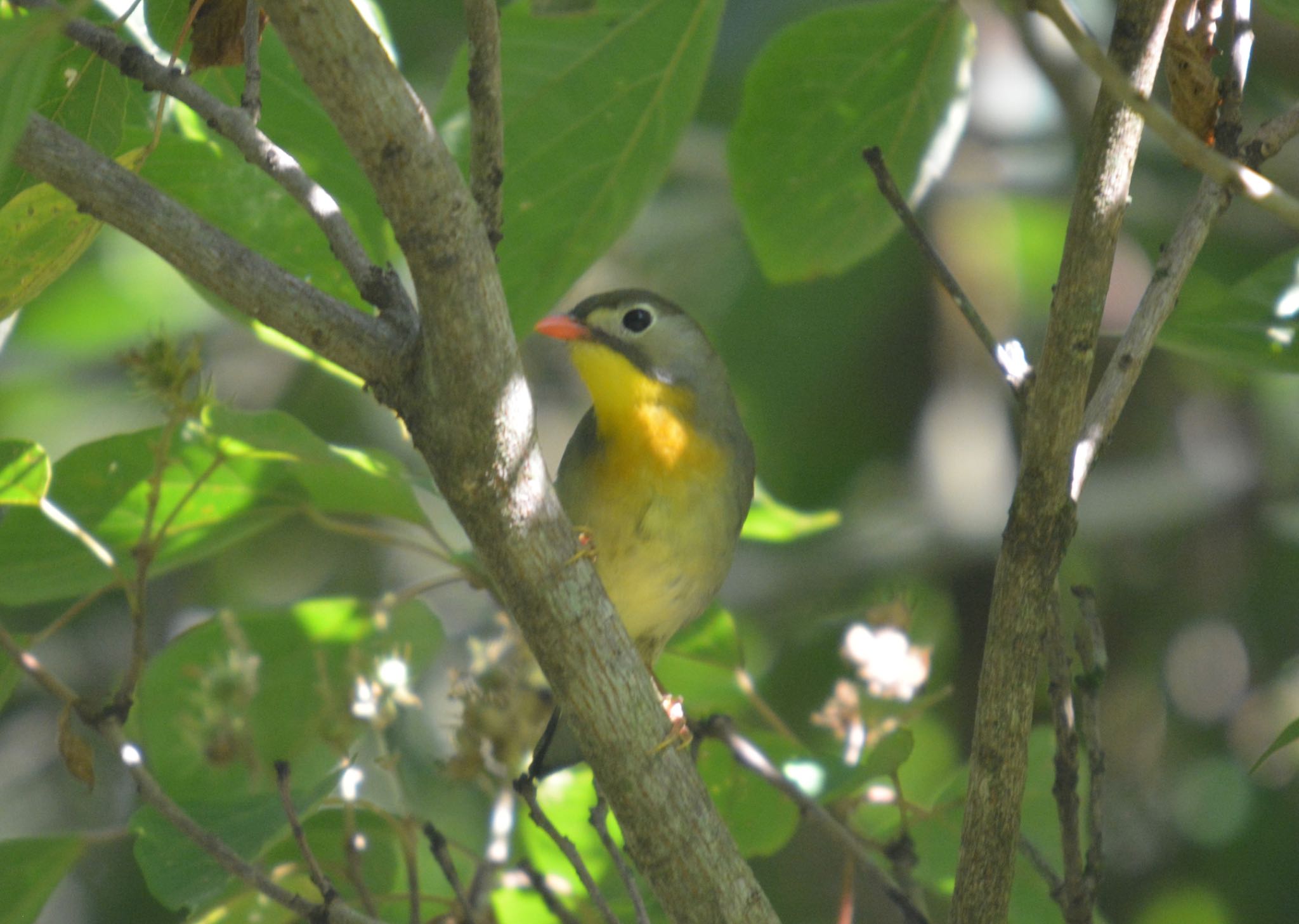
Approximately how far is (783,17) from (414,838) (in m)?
4.00

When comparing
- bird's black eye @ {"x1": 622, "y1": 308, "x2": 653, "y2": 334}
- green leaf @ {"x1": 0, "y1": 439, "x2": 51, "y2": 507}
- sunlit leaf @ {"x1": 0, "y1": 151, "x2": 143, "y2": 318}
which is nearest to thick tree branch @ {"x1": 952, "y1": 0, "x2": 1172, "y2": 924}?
sunlit leaf @ {"x1": 0, "y1": 151, "x2": 143, "y2": 318}

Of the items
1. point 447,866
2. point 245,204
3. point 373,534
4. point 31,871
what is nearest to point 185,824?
point 447,866

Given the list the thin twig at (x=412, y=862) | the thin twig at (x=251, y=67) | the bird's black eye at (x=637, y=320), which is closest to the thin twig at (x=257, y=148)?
the thin twig at (x=251, y=67)

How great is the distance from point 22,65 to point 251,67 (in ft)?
2.74

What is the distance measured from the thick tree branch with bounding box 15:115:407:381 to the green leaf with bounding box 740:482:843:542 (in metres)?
1.72

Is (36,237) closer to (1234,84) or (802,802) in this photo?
(802,802)

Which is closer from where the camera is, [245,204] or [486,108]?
[486,108]

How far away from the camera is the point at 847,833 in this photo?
2666 millimetres

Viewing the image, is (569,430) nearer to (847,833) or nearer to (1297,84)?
(1297,84)

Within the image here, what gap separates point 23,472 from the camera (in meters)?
2.58

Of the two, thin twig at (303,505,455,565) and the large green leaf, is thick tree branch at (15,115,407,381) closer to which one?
the large green leaf

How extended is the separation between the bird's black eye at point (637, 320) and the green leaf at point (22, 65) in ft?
8.87

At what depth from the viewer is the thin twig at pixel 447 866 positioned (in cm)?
259

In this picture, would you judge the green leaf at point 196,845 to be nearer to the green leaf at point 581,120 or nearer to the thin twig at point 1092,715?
the green leaf at point 581,120
